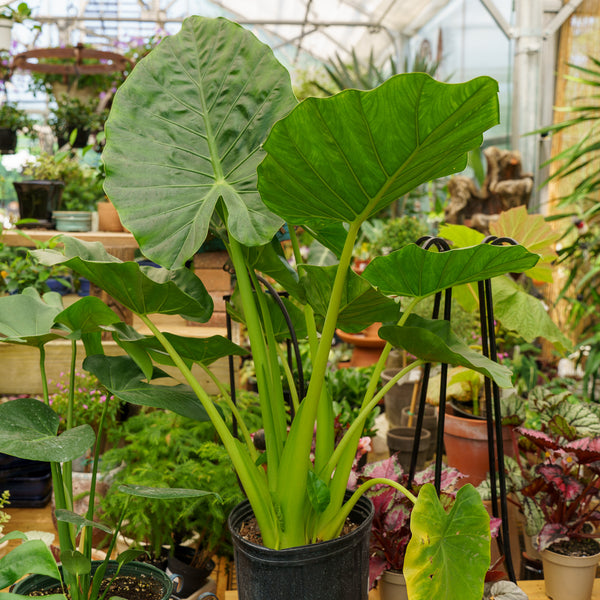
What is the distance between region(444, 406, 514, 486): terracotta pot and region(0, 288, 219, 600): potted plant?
42.9 inches

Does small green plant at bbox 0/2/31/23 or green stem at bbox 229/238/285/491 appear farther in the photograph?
small green plant at bbox 0/2/31/23

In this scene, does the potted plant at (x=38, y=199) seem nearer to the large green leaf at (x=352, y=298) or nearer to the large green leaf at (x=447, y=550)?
the large green leaf at (x=352, y=298)

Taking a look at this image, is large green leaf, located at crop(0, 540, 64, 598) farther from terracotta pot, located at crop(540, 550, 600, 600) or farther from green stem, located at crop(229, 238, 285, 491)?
terracotta pot, located at crop(540, 550, 600, 600)

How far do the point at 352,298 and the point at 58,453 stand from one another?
44cm

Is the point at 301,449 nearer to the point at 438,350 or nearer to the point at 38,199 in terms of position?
the point at 438,350

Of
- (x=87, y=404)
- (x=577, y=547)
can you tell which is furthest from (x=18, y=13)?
(x=577, y=547)

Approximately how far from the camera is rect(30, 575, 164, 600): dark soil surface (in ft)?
3.20

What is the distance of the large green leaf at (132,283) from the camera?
84 centimetres

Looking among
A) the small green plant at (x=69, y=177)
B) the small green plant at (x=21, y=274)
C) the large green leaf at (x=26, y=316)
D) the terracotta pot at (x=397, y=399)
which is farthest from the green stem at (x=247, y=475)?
the terracotta pot at (x=397, y=399)

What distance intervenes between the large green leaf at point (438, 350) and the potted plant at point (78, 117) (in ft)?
7.00

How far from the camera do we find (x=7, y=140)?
103 inches

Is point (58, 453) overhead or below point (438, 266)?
below

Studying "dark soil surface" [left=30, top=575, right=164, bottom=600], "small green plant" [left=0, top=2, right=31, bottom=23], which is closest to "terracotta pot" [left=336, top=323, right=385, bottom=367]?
"small green plant" [left=0, top=2, right=31, bottom=23]

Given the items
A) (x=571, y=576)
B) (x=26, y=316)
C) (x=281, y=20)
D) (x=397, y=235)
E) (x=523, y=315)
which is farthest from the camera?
(x=281, y=20)
